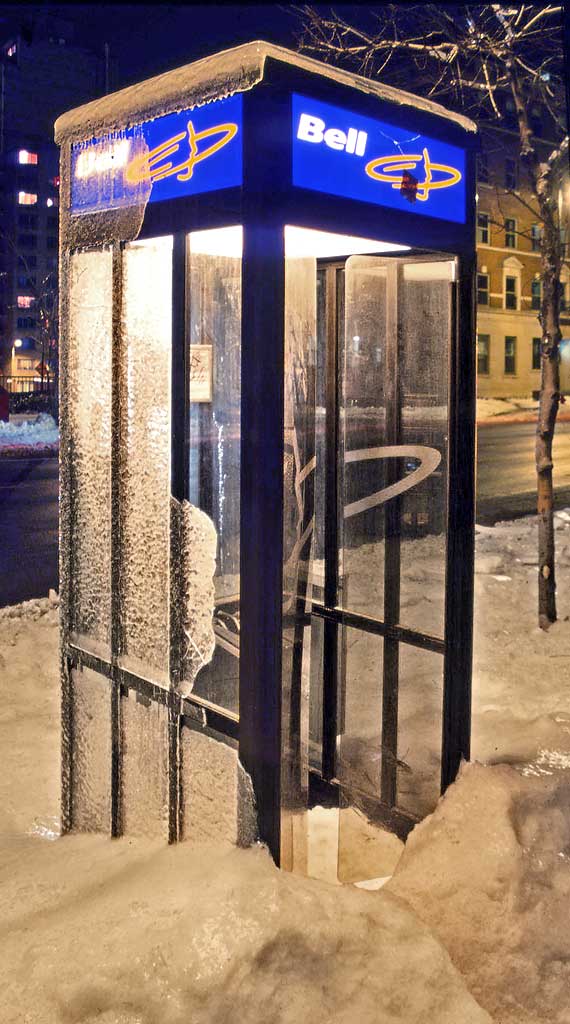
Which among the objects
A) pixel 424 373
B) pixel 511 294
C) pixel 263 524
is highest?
pixel 511 294

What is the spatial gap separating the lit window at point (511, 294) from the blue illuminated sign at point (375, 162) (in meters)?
47.5

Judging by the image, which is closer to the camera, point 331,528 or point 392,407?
point 392,407

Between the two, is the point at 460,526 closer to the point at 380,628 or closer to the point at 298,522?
the point at 298,522

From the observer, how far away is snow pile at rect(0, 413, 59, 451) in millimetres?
24156

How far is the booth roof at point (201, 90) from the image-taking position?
9.31 ft

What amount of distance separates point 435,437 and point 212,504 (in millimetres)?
975

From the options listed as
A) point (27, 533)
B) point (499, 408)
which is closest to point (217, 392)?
point (27, 533)

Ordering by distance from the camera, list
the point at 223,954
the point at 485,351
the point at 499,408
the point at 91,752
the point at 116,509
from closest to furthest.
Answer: the point at 223,954
the point at 116,509
the point at 91,752
the point at 499,408
the point at 485,351

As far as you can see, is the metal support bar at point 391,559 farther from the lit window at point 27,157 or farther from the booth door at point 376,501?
the lit window at point 27,157

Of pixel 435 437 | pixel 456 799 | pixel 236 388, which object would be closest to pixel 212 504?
pixel 236 388

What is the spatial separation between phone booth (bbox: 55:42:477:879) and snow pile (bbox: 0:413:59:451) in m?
20.2

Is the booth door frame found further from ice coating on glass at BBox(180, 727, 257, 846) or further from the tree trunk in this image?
Result: the tree trunk

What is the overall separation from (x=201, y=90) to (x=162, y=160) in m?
0.28

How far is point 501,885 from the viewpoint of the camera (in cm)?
316
